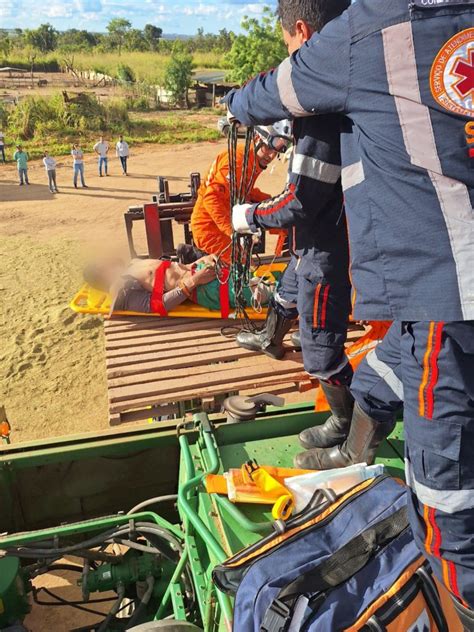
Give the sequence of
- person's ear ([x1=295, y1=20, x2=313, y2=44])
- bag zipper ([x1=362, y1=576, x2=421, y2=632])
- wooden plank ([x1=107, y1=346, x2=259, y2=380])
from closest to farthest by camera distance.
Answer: bag zipper ([x1=362, y1=576, x2=421, y2=632]) < person's ear ([x1=295, y1=20, x2=313, y2=44]) < wooden plank ([x1=107, y1=346, x2=259, y2=380])

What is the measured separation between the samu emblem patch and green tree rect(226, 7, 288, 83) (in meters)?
26.0

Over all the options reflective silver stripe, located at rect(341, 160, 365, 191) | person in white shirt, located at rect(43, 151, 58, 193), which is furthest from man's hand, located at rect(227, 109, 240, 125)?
person in white shirt, located at rect(43, 151, 58, 193)

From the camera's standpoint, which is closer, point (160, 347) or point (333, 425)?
point (333, 425)

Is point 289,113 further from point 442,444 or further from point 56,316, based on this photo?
point 56,316

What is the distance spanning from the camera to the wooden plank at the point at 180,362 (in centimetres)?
430

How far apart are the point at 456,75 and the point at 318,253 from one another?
1.46 meters

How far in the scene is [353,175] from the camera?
6.50 feet

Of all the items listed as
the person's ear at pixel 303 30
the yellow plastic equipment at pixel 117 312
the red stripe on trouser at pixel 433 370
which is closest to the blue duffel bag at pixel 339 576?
the red stripe on trouser at pixel 433 370

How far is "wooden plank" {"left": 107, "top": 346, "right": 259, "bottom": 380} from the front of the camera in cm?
430

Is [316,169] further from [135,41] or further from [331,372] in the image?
[135,41]

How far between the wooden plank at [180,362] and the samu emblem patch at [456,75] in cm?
316

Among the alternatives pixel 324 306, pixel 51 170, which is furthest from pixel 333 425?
pixel 51 170

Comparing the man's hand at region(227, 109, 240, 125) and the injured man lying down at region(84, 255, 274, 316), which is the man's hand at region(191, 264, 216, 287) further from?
the man's hand at region(227, 109, 240, 125)

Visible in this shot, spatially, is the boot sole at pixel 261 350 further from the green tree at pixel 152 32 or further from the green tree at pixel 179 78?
the green tree at pixel 152 32
